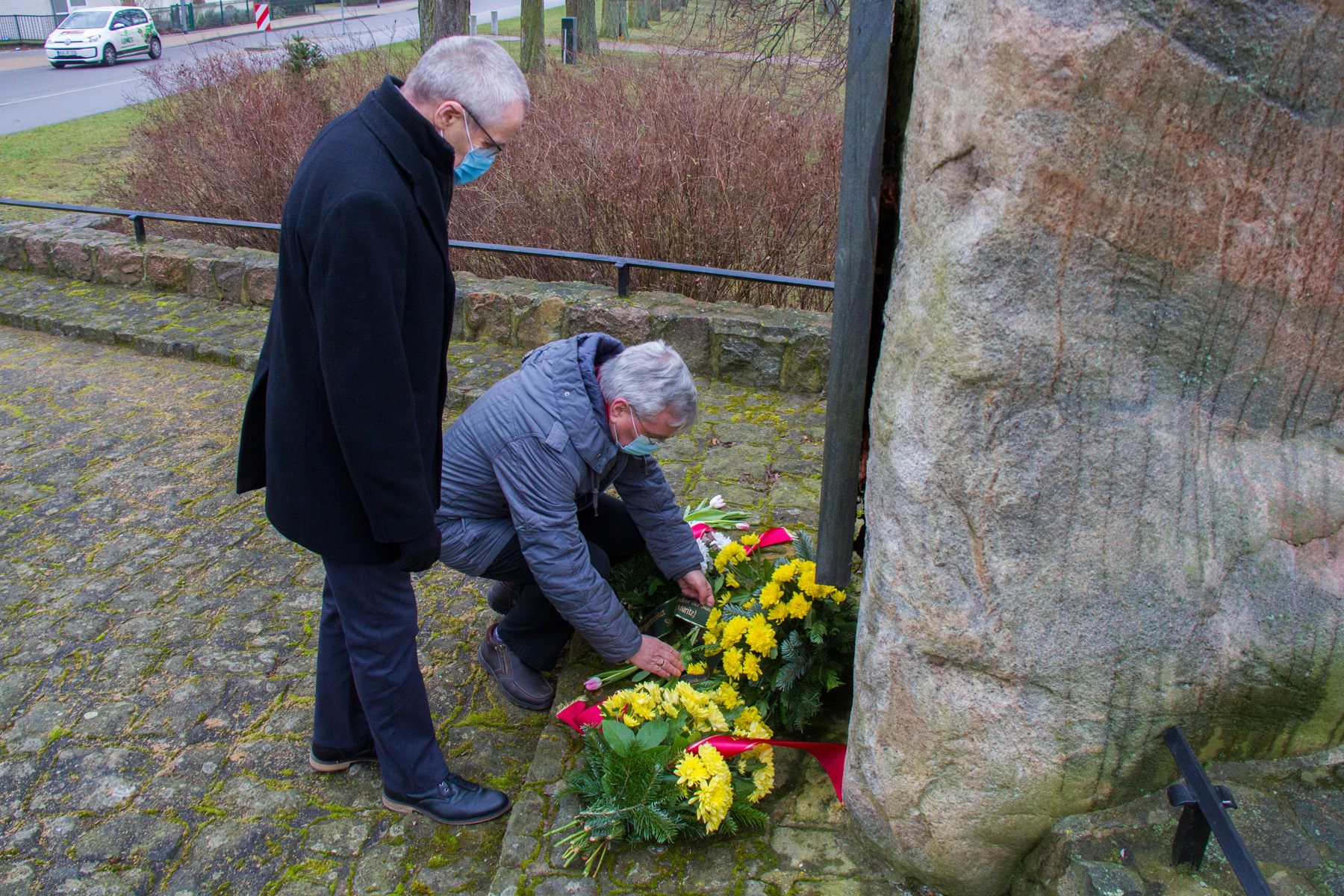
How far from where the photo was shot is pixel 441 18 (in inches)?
436

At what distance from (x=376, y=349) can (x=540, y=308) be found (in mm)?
3698

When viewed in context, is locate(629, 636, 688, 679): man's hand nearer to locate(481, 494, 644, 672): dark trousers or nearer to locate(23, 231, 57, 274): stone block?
locate(481, 494, 644, 672): dark trousers

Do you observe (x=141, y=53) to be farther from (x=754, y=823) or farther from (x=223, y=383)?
(x=754, y=823)

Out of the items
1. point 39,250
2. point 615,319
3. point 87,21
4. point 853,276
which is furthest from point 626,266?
point 87,21

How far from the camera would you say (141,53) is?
74.6ft

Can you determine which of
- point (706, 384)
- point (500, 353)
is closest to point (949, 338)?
point (706, 384)

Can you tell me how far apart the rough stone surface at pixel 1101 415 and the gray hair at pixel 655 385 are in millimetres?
706

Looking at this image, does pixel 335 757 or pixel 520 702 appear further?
pixel 520 702

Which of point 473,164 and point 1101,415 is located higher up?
point 473,164

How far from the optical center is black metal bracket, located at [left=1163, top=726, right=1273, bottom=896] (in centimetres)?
169

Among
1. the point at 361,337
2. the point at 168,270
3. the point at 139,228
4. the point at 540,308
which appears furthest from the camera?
the point at 139,228

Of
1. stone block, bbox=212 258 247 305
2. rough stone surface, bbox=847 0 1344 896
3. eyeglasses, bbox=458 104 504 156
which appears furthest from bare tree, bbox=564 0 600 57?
rough stone surface, bbox=847 0 1344 896

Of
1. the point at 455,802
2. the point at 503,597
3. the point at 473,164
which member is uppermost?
the point at 473,164

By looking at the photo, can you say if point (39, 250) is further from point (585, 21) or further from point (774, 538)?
point (585, 21)
